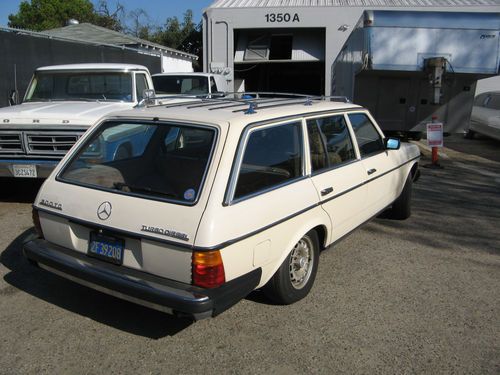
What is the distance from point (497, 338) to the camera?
3473 mm

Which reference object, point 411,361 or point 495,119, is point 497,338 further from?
point 495,119

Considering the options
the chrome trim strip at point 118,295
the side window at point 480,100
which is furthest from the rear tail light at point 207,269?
the side window at point 480,100

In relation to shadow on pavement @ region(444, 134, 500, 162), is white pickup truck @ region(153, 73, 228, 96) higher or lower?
higher

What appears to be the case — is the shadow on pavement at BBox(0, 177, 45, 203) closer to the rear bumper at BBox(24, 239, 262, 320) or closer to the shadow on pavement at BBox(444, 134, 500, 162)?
the rear bumper at BBox(24, 239, 262, 320)

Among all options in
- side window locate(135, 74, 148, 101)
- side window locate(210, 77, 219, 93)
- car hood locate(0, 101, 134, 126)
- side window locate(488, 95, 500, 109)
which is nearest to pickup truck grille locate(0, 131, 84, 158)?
car hood locate(0, 101, 134, 126)

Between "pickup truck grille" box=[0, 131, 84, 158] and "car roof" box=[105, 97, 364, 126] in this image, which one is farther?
"pickup truck grille" box=[0, 131, 84, 158]

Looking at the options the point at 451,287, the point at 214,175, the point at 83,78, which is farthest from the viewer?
the point at 83,78

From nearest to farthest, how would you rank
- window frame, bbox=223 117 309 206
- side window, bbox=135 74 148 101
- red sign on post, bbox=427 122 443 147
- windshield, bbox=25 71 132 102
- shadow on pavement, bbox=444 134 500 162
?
1. window frame, bbox=223 117 309 206
2. windshield, bbox=25 71 132 102
3. side window, bbox=135 74 148 101
4. red sign on post, bbox=427 122 443 147
5. shadow on pavement, bbox=444 134 500 162

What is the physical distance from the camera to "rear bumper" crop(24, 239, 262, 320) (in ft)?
9.59

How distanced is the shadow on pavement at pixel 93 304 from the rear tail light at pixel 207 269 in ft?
2.52

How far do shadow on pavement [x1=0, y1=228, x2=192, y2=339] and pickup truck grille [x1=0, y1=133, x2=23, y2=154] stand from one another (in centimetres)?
213

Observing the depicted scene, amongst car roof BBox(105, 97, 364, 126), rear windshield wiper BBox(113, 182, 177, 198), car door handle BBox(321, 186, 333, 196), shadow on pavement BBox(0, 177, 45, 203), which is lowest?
shadow on pavement BBox(0, 177, 45, 203)

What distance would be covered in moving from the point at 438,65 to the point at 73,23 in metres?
23.7

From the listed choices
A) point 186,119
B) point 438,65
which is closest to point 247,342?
point 186,119
